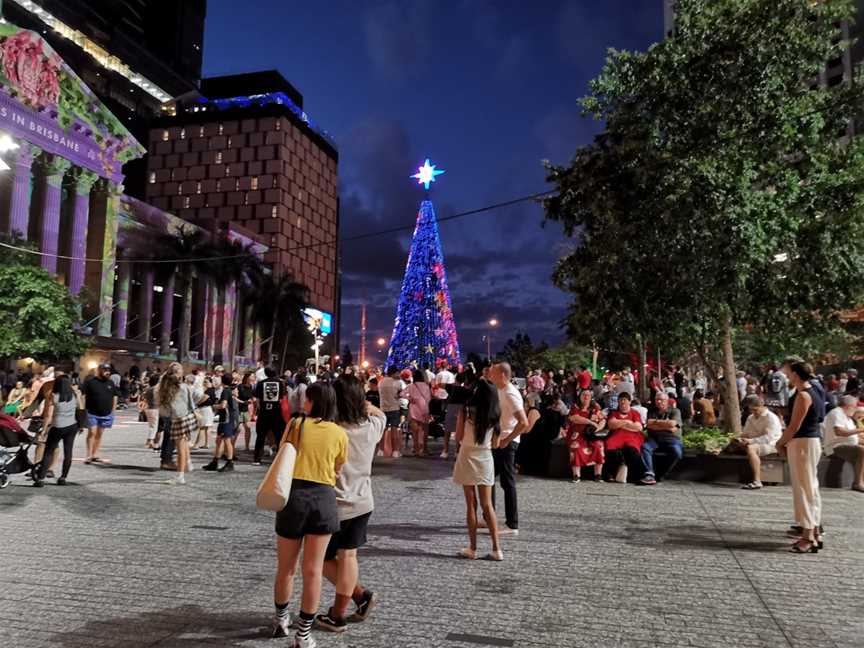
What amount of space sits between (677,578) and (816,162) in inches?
383

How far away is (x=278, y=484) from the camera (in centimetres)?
381

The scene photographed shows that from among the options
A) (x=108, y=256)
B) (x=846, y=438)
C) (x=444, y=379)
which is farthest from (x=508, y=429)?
(x=108, y=256)

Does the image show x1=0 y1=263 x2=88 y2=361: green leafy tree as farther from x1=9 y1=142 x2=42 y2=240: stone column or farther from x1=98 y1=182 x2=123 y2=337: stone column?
x1=98 y1=182 x2=123 y2=337: stone column

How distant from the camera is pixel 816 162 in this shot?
12383 mm

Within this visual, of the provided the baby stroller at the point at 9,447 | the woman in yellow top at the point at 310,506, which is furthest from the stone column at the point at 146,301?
the woman in yellow top at the point at 310,506

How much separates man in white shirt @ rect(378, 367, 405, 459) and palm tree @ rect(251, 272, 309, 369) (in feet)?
166

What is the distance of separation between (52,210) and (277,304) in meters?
24.7

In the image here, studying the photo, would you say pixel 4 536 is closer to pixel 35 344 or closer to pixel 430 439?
pixel 430 439

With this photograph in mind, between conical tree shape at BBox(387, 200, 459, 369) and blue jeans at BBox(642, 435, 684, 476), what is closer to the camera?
blue jeans at BBox(642, 435, 684, 476)

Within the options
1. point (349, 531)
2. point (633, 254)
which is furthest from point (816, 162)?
point (349, 531)

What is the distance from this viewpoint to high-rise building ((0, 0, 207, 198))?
258ft

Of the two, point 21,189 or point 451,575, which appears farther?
point 21,189

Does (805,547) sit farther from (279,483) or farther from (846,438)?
(279,483)

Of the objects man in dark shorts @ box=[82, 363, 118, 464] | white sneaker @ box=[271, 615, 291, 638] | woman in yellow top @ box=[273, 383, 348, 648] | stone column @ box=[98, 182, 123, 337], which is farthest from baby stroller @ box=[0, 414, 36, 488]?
stone column @ box=[98, 182, 123, 337]
